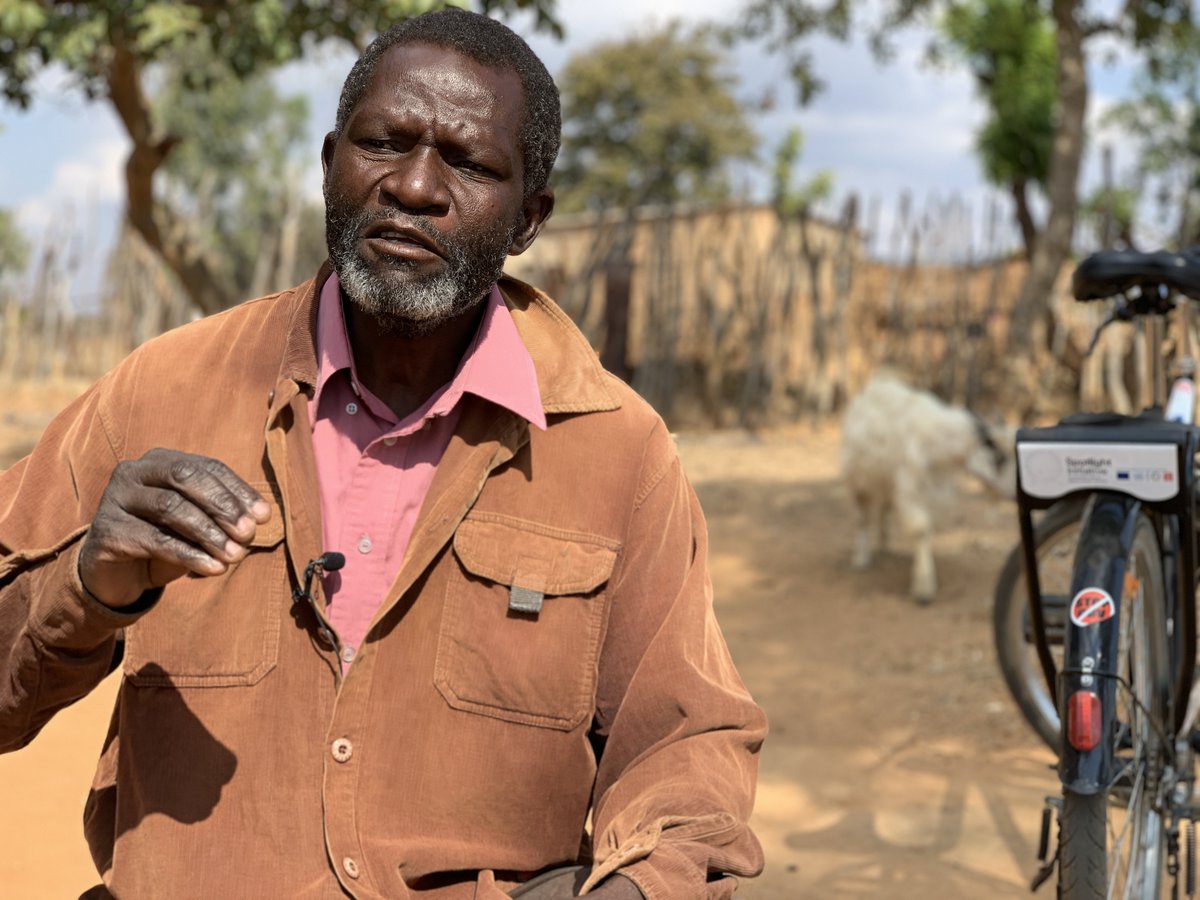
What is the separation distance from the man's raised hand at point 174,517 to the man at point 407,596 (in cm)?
9

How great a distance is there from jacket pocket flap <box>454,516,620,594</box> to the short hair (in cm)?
50

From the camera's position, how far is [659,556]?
186cm

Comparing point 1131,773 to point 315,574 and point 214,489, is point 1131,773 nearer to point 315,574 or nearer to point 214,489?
Answer: point 315,574

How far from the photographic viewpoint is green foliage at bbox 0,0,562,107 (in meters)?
7.15

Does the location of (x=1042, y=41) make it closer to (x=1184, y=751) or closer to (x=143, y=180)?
(x=143, y=180)

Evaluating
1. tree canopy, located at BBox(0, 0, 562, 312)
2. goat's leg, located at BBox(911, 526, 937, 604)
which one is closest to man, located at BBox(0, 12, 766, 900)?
tree canopy, located at BBox(0, 0, 562, 312)

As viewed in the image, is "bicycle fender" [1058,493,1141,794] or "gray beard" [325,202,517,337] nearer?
"gray beard" [325,202,517,337]

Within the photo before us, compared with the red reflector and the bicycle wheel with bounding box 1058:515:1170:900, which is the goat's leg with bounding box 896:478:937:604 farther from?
the red reflector

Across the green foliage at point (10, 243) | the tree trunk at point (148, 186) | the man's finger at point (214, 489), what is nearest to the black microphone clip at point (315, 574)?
the man's finger at point (214, 489)

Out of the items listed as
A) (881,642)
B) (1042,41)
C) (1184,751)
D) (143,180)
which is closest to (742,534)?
(881,642)

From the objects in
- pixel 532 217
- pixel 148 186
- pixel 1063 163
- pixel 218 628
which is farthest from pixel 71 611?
pixel 1063 163

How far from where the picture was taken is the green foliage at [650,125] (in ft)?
86.0

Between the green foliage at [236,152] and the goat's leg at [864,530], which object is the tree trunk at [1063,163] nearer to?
the goat's leg at [864,530]

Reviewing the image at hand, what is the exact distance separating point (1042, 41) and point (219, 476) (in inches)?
734
